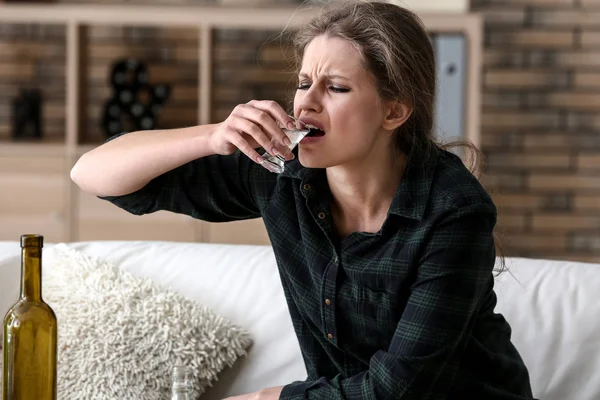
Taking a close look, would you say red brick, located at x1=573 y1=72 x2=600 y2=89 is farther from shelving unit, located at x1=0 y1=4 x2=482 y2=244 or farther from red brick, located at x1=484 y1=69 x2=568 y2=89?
shelving unit, located at x1=0 y1=4 x2=482 y2=244

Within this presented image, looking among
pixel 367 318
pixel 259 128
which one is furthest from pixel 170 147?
pixel 367 318

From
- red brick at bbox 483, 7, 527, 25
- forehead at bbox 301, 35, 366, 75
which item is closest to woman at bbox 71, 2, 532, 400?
forehead at bbox 301, 35, 366, 75

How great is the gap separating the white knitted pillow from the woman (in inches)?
11.2

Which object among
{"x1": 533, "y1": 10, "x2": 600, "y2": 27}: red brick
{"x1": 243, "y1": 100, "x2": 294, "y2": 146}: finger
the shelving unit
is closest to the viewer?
{"x1": 243, "y1": 100, "x2": 294, "y2": 146}: finger

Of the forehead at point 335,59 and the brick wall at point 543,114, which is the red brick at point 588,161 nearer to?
the brick wall at point 543,114

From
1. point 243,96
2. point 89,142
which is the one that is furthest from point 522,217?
point 89,142

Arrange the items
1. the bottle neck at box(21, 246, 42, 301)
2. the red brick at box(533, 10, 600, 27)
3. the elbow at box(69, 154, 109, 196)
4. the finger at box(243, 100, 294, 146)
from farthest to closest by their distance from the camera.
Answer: the red brick at box(533, 10, 600, 27) < the elbow at box(69, 154, 109, 196) < the finger at box(243, 100, 294, 146) < the bottle neck at box(21, 246, 42, 301)

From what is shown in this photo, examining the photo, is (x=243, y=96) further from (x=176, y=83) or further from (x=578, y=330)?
(x=578, y=330)

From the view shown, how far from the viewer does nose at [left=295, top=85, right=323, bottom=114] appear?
1524 mm

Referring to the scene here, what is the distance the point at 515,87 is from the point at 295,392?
306cm

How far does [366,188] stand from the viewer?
1658mm

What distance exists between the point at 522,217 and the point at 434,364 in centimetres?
301

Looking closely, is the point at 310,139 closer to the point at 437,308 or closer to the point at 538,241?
the point at 437,308

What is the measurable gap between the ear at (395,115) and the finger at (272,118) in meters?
0.22
